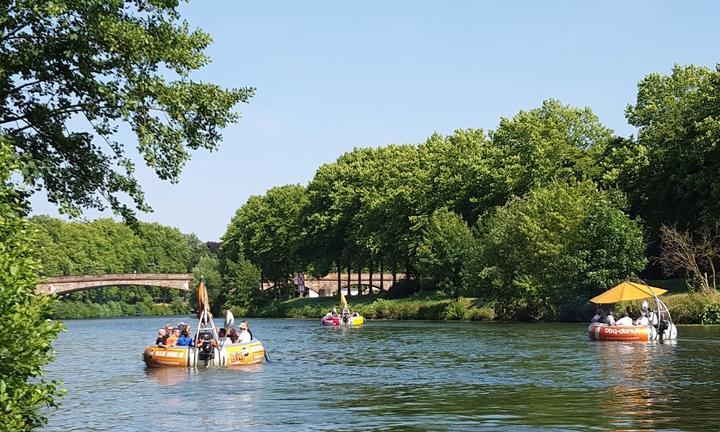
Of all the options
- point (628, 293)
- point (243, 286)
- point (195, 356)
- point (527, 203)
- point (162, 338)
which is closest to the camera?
point (195, 356)

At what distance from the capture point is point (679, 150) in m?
69.2

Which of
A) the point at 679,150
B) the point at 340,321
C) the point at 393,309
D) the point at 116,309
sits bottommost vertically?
the point at 340,321

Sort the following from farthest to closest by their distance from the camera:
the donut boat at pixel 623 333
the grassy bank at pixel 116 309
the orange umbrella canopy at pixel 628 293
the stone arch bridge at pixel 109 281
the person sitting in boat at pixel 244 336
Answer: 1. the grassy bank at pixel 116 309
2. the stone arch bridge at pixel 109 281
3. the orange umbrella canopy at pixel 628 293
4. the donut boat at pixel 623 333
5. the person sitting in boat at pixel 244 336

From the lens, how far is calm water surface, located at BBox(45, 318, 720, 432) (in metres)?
21.5

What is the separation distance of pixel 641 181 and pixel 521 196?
12382mm

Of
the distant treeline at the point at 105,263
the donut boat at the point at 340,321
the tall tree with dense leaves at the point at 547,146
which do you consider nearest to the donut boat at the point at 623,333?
the donut boat at the point at 340,321

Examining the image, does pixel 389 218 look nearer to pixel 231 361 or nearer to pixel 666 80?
pixel 666 80

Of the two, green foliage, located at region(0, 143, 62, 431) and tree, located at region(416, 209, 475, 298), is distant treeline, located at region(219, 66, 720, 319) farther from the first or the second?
green foliage, located at region(0, 143, 62, 431)

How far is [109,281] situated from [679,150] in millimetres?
84607

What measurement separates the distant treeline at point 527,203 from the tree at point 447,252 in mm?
128

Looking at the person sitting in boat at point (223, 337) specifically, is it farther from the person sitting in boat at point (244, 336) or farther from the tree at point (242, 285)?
the tree at point (242, 285)

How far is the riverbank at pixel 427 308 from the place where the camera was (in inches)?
2226

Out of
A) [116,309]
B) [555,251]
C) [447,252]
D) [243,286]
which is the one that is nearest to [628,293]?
[555,251]

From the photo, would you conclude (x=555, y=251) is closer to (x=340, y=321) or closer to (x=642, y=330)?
(x=340, y=321)
